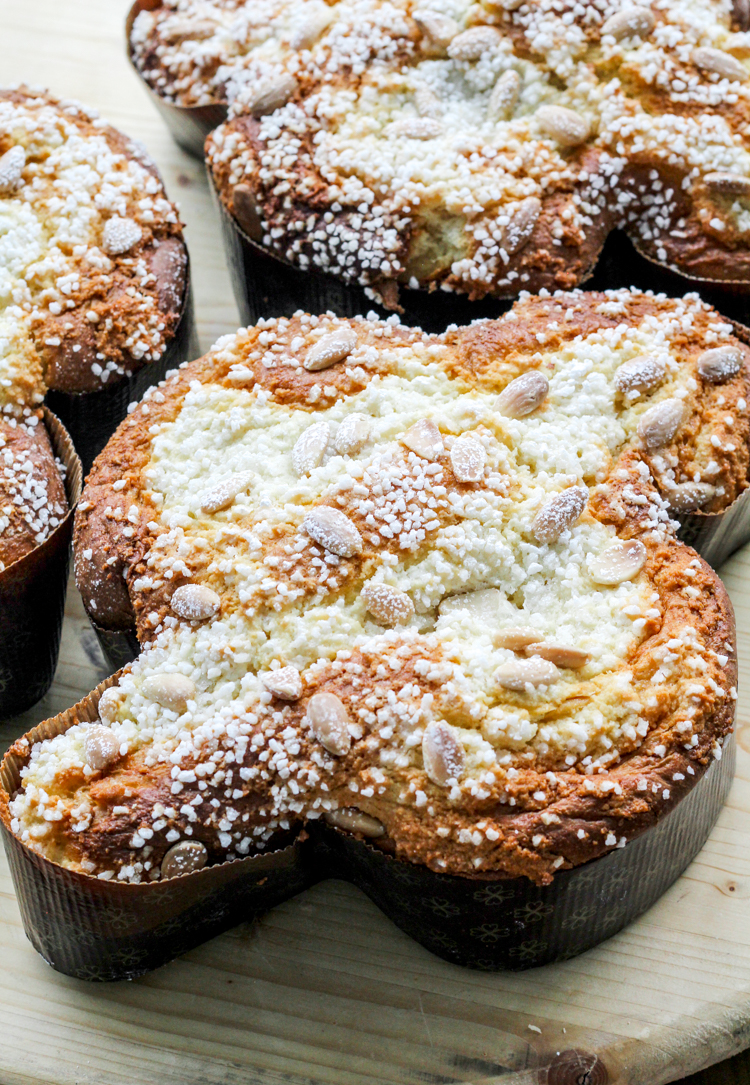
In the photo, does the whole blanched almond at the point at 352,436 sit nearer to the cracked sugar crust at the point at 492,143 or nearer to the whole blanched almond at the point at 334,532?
the whole blanched almond at the point at 334,532

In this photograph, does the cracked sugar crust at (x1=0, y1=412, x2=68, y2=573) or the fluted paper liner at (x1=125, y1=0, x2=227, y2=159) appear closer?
the cracked sugar crust at (x1=0, y1=412, x2=68, y2=573)

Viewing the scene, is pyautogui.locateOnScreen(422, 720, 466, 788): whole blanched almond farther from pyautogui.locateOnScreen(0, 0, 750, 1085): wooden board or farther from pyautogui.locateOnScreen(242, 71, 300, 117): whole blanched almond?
pyautogui.locateOnScreen(242, 71, 300, 117): whole blanched almond

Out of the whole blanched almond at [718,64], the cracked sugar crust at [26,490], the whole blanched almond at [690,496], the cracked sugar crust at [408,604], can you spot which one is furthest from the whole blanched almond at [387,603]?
the whole blanched almond at [718,64]

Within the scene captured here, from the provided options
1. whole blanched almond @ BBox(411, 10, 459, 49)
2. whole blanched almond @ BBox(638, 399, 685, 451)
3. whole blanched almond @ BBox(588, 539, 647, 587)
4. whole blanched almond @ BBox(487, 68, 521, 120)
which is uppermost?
whole blanched almond @ BBox(411, 10, 459, 49)

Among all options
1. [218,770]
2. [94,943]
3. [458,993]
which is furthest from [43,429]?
[458,993]

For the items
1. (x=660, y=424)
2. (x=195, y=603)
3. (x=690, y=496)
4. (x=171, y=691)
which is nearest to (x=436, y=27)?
(x=660, y=424)

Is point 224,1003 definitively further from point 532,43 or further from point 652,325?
point 532,43

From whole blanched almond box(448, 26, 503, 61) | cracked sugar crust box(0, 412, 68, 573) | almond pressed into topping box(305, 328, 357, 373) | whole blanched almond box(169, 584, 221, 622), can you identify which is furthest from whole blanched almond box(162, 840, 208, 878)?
whole blanched almond box(448, 26, 503, 61)
